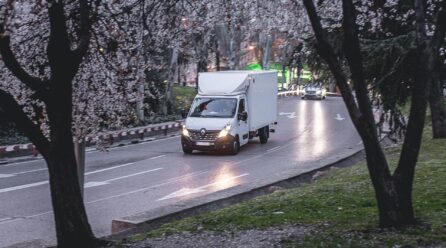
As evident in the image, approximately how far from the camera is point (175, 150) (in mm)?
25328

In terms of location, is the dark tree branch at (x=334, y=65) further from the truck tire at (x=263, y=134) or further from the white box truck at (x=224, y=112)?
the truck tire at (x=263, y=134)

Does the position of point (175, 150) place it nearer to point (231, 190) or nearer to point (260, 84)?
point (260, 84)

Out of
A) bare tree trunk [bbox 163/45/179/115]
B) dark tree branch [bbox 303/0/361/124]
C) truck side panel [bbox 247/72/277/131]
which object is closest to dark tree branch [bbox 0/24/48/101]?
dark tree branch [bbox 303/0/361/124]

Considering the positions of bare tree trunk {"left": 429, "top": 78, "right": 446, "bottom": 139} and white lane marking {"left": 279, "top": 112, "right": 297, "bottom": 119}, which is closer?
bare tree trunk {"left": 429, "top": 78, "right": 446, "bottom": 139}

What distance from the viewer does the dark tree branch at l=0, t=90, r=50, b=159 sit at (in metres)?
7.51

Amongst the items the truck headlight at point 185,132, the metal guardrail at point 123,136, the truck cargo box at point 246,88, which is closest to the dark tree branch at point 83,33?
the metal guardrail at point 123,136

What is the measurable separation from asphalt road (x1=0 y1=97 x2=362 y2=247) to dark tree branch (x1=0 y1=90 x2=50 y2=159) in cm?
211

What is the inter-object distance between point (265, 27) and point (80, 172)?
216 inches

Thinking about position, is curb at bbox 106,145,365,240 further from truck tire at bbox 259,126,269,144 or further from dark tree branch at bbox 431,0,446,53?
truck tire at bbox 259,126,269,144

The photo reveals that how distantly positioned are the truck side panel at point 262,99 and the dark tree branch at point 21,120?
1720cm

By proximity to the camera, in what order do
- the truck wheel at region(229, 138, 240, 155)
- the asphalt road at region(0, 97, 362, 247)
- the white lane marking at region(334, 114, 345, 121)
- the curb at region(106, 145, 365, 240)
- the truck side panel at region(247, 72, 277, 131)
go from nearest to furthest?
1. the curb at region(106, 145, 365, 240)
2. the asphalt road at region(0, 97, 362, 247)
3. the truck wheel at region(229, 138, 240, 155)
4. the truck side panel at region(247, 72, 277, 131)
5. the white lane marking at region(334, 114, 345, 121)

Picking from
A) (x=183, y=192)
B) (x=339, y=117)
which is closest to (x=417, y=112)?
(x=183, y=192)

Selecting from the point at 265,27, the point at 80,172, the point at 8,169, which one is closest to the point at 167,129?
the point at 8,169

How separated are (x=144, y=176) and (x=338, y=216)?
10.4 m
